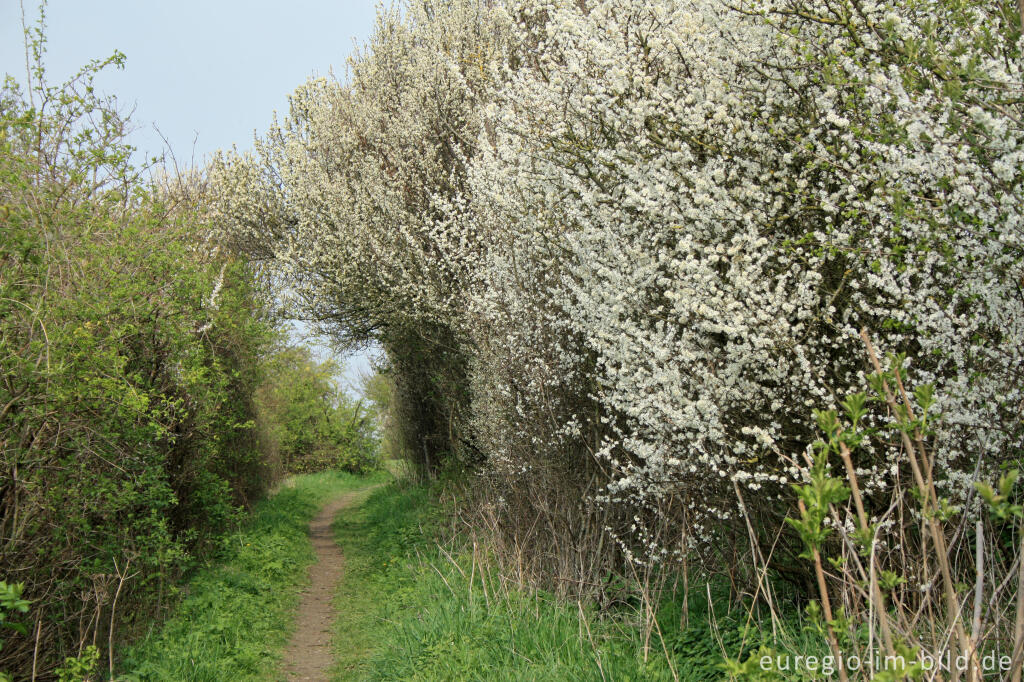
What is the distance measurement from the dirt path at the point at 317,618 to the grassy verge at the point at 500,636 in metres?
0.23

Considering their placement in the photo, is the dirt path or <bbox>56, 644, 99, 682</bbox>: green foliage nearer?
<bbox>56, 644, 99, 682</bbox>: green foliage

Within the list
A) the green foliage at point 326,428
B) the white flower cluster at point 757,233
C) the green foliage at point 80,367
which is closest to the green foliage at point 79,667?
the green foliage at point 80,367

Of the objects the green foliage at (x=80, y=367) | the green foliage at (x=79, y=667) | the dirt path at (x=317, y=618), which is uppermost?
the green foliage at (x=80, y=367)

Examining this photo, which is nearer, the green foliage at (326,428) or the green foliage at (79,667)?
the green foliage at (79,667)

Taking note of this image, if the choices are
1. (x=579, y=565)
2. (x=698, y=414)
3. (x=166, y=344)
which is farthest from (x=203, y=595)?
(x=698, y=414)

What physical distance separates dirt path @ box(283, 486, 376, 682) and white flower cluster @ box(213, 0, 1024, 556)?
10.00 feet

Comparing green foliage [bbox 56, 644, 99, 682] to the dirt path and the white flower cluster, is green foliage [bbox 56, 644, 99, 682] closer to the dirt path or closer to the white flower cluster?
the dirt path

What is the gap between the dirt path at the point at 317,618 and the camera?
8469 mm

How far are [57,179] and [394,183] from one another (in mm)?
7945

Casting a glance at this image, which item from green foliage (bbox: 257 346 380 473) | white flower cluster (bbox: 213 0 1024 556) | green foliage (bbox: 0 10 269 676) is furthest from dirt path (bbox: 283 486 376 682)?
green foliage (bbox: 257 346 380 473)

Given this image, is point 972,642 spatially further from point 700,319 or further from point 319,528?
point 319,528

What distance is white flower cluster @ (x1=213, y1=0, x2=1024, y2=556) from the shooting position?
4312 millimetres

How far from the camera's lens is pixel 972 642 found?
7.08 ft

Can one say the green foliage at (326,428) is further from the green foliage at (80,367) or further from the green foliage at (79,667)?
the green foliage at (79,667)
